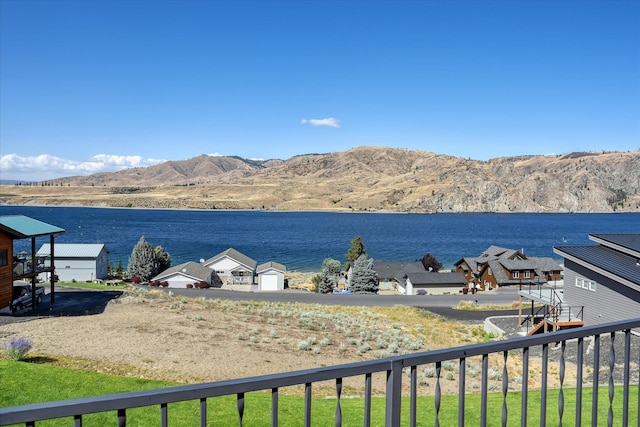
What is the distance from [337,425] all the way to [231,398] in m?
8.00

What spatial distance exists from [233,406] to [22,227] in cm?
1864

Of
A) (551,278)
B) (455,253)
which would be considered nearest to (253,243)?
(455,253)

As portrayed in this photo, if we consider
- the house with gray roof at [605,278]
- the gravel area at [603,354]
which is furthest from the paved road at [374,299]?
the gravel area at [603,354]

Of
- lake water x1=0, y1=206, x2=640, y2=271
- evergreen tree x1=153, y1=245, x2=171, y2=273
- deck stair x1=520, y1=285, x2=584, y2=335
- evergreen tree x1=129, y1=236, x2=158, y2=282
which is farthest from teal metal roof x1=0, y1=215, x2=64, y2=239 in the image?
lake water x1=0, y1=206, x2=640, y2=271

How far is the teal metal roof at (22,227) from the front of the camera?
22000 mm

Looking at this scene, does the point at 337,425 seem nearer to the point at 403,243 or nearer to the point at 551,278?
the point at 551,278

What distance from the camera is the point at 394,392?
2.54 meters

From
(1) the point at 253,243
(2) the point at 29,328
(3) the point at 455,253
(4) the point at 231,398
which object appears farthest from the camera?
(1) the point at 253,243

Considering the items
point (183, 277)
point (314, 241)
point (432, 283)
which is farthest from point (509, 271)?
point (314, 241)

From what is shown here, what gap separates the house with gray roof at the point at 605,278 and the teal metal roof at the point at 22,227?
25523mm

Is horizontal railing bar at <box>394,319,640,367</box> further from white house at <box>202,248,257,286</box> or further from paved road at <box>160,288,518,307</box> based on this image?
white house at <box>202,248,257,286</box>

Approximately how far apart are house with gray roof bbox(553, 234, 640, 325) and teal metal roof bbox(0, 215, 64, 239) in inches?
1005

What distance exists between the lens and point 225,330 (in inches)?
816

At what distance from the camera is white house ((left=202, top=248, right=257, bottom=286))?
58.5 m
